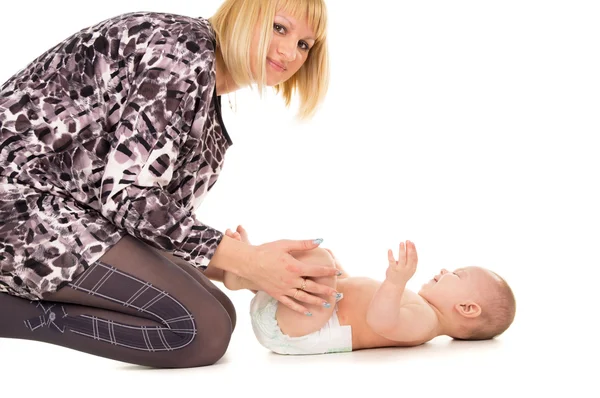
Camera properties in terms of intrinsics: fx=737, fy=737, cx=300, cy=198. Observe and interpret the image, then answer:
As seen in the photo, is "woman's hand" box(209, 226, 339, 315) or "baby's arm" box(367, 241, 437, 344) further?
"baby's arm" box(367, 241, 437, 344)

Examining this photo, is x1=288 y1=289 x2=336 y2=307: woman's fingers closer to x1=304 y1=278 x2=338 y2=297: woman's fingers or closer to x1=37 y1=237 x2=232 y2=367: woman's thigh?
x1=304 y1=278 x2=338 y2=297: woman's fingers

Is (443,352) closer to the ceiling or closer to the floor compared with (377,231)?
closer to the floor

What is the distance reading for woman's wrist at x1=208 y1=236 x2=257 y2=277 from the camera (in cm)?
186

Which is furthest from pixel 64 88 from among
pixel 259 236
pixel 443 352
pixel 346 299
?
pixel 259 236

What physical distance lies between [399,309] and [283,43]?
2.62 feet

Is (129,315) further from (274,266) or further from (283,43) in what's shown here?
(283,43)

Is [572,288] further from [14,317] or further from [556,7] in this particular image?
[14,317]

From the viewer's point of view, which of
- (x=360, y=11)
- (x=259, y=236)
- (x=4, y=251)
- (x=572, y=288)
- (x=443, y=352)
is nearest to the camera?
(x=4, y=251)

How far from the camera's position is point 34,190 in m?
1.90

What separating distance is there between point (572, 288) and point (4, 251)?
94.7 inches

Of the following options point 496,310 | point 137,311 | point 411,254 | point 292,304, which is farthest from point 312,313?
point 496,310

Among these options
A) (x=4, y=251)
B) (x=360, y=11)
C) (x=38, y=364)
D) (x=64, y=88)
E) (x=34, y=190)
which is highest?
(x=360, y=11)

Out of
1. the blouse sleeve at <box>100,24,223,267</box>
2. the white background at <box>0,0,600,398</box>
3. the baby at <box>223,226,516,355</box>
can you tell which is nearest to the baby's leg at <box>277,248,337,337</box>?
the baby at <box>223,226,516,355</box>

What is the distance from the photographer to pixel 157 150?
5.98 feet
